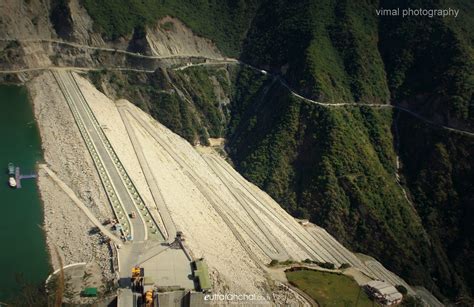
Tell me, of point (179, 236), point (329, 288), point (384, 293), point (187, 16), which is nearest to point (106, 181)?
point (179, 236)

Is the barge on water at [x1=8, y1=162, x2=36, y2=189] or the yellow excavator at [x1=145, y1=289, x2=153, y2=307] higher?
the barge on water at [x1=8, y1=162, x2=36, y2=189]

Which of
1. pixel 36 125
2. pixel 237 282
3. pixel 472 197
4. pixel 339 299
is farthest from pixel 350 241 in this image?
pixel 36 125

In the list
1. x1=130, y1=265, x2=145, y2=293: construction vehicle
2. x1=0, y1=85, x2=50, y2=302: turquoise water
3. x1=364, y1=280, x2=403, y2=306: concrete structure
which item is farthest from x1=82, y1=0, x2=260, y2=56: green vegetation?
x1=364, y1=280, x2=403, y2=306: concrete structure

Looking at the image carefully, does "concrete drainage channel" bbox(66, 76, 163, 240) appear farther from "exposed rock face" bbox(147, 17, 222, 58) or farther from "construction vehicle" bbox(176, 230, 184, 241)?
"exposed rock face" bbox(147, 17, 222, 58)

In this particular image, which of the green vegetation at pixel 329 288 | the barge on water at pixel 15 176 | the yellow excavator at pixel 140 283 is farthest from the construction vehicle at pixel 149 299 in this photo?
the barge on water at pixel 15 176

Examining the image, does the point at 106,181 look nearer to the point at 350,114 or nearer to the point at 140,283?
the point at 140,283
